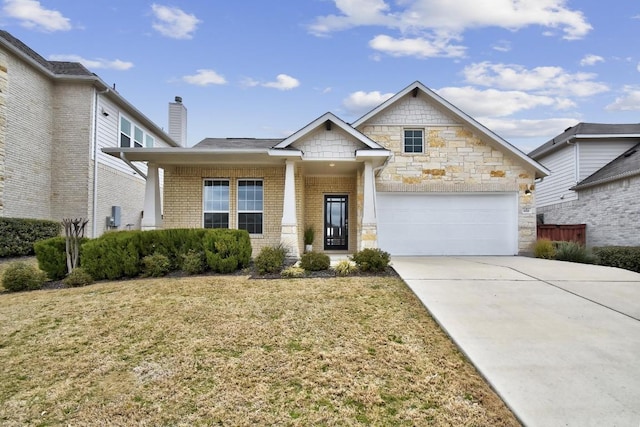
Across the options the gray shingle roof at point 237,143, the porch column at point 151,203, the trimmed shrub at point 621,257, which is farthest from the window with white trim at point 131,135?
the trimmed shrub at point 621,257

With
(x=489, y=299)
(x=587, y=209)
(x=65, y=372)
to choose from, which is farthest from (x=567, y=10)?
(x=65, y=372)

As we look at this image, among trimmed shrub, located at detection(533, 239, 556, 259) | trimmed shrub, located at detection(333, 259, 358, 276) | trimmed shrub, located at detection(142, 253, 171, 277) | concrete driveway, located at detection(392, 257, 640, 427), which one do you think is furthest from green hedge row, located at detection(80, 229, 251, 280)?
trimmed shrub, located at detection(533, 239, 556, 259)

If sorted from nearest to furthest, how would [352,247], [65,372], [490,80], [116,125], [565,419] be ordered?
1. [565,419]
2. [65,372]
3. [352,247]
4. [490,80]
5. [116,125]

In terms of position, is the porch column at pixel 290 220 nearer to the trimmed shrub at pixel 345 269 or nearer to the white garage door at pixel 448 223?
the trimmed shrub at pixel 345 269

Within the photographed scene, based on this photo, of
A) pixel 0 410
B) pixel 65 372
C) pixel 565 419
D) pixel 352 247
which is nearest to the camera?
pixel 565 419

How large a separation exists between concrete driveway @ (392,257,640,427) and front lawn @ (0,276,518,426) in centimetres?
→ 29

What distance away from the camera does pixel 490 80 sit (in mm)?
15633

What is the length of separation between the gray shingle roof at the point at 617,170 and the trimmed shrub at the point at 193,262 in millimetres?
14550

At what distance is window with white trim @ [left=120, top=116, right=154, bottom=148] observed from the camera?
1758cm

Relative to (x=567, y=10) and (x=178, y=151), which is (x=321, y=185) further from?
(x=567, y=10)

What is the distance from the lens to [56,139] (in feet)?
49.1

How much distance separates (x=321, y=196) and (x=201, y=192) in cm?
443

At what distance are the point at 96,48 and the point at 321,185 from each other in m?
10.3

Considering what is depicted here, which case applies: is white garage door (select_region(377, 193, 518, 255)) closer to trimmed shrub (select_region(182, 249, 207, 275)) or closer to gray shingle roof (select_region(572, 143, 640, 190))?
gray shingle roof (select_region(572, 143, 640, 190))
